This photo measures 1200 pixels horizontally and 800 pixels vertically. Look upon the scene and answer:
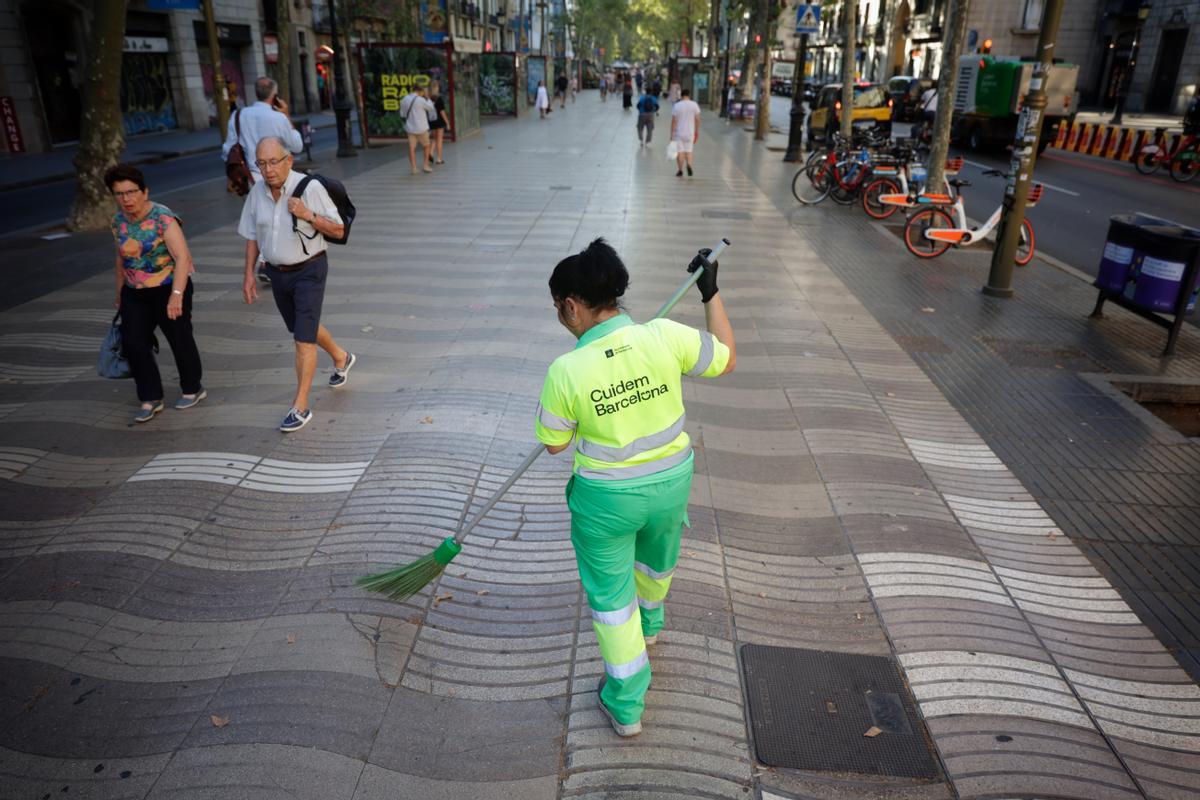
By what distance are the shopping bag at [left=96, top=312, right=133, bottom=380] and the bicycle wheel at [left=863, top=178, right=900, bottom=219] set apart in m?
11.4

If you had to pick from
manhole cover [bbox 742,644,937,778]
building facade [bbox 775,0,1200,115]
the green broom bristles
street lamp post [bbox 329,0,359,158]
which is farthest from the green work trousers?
building facade [bbox 775,0,1200,115]

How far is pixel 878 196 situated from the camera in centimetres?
1371

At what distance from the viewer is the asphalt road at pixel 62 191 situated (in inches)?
518

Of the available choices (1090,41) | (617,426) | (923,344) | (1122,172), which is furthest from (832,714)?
(1090,41)

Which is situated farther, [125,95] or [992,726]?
[125,95]

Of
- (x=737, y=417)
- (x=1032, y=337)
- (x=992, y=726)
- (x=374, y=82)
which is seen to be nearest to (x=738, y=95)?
(x=374, y=82)

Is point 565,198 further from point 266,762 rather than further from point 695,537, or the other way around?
point 266,762

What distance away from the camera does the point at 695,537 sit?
4.25 metres

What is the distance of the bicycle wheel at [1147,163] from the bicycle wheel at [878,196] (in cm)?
928

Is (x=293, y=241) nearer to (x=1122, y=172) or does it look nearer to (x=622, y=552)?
(x=622, y=552)

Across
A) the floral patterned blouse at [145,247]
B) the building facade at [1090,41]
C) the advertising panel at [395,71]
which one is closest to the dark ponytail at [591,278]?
the floral patterned blouse at [145,247]

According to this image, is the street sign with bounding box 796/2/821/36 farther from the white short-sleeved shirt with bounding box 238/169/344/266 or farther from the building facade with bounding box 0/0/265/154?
the white short-sleeved shirt with bounding box 238/169/344/266

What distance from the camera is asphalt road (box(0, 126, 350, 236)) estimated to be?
43.2ft

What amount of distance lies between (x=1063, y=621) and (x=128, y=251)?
214 inches
